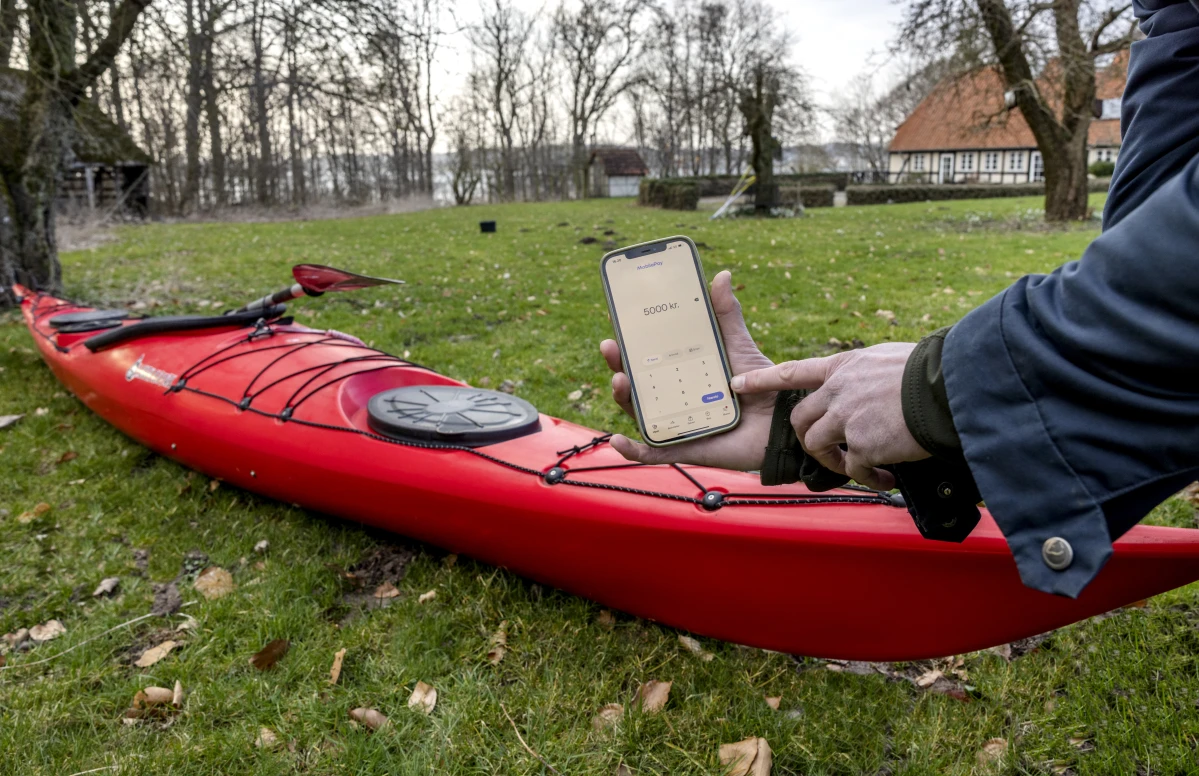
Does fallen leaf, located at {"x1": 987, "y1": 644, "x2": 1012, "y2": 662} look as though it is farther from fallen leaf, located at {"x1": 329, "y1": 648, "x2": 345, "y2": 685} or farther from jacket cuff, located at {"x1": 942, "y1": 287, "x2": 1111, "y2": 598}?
fallen leaf, located at {"x1": 329, "y1": 648, "x2": 345, "y2": 685}

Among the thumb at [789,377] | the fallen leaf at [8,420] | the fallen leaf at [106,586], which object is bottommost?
the fallen leaf at [106,586]

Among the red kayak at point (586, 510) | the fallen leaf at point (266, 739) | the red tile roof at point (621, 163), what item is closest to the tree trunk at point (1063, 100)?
the red kayak at point (586, 510)

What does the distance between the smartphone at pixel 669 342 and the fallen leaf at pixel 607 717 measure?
3.11ft

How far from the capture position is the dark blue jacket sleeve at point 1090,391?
2.58ft

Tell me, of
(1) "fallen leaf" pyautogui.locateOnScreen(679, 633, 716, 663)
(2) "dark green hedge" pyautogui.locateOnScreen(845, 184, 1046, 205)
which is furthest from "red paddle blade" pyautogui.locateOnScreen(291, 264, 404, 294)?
(2) "dark green hedge" pyautogui.locateOnScreen(845, 184, 1046, 205)

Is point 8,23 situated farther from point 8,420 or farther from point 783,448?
point 783,448

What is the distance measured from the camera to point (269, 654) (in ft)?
7.75

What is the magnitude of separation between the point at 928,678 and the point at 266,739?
6.33 ft

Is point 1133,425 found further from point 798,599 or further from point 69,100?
point 69,100

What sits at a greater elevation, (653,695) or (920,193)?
(920,193)

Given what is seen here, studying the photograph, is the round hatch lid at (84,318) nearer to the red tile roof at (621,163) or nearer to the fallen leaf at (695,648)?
the fallen leaf at (695,648)

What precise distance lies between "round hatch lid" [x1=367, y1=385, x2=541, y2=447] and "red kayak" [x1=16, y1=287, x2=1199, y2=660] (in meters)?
0.01

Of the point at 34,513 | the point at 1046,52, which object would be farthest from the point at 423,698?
the point at 1046,52

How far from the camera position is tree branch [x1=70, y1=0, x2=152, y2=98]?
21.2ft
